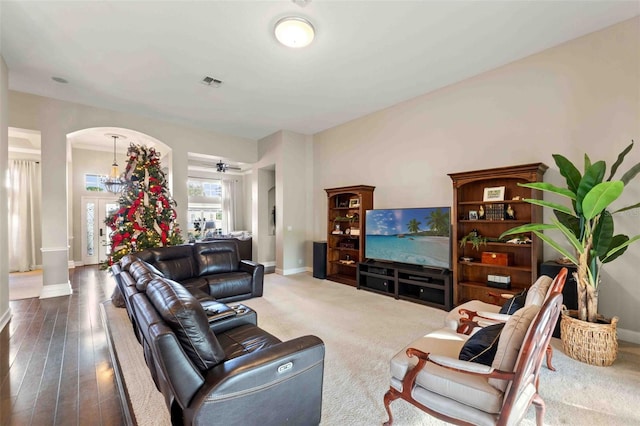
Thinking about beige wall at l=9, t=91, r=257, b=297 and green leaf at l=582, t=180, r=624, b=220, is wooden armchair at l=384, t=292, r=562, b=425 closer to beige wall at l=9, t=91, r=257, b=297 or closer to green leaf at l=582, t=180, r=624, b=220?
green leaf at l=582, t=180, r=624, b=220

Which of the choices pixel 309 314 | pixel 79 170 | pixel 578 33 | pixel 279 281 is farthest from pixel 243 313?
pixel 79 170

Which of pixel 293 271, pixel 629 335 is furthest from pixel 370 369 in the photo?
pixel 293 271

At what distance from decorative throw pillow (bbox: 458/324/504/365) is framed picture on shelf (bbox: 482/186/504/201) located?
8.54ft

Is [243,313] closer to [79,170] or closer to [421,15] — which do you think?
[421,15]

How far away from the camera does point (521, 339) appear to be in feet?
4.55

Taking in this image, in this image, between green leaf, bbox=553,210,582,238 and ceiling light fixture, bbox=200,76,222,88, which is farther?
ceiling light fixture, bbox=200,76,222,88

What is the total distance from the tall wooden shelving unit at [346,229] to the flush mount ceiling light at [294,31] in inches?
115

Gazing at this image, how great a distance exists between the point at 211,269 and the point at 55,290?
2979 mm

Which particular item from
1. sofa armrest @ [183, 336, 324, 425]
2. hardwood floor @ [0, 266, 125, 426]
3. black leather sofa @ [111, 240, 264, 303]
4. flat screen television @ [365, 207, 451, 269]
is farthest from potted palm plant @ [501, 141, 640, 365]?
hardwood floor @ [0, 266, 125, 426]

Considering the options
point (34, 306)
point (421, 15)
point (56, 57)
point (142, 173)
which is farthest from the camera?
point (142, 173)

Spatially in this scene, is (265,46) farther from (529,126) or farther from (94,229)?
(94,229)

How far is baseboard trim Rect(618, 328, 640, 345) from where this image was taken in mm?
3027

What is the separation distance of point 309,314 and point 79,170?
8.58m

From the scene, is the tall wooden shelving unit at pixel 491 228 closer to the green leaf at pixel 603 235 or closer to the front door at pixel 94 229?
the green leaf at pixel 603 235
